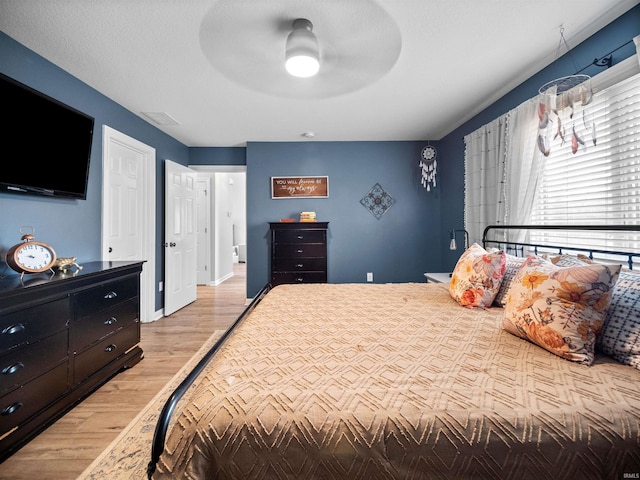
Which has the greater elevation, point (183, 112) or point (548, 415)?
point (183, 112)

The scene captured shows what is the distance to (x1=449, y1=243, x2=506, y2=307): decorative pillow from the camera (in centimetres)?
174

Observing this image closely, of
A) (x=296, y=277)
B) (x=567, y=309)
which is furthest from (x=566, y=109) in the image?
(x=296, y=277)

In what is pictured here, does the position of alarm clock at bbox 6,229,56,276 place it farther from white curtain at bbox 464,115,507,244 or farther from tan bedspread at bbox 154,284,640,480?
white curtain at bbox 464,115,507,244

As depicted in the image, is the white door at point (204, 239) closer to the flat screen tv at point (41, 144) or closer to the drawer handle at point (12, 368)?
the flat screen tv at point (41, 144)

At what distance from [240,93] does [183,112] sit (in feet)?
2.95

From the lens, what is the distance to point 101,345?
2.08 m

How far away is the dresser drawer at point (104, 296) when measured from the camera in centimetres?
190

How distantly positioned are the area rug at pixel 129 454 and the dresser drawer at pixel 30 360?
595 mm

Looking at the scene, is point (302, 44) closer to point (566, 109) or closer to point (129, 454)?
point (566, 109)

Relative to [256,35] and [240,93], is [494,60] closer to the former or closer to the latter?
[256,35]

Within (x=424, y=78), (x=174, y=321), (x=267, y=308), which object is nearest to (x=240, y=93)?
(x=424, y=78)

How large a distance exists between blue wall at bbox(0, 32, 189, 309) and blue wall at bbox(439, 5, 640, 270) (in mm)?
3986

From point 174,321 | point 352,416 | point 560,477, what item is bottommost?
point 174,321

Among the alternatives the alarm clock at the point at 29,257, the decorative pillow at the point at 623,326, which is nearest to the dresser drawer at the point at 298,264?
the alarm clock at the point at 29,257
